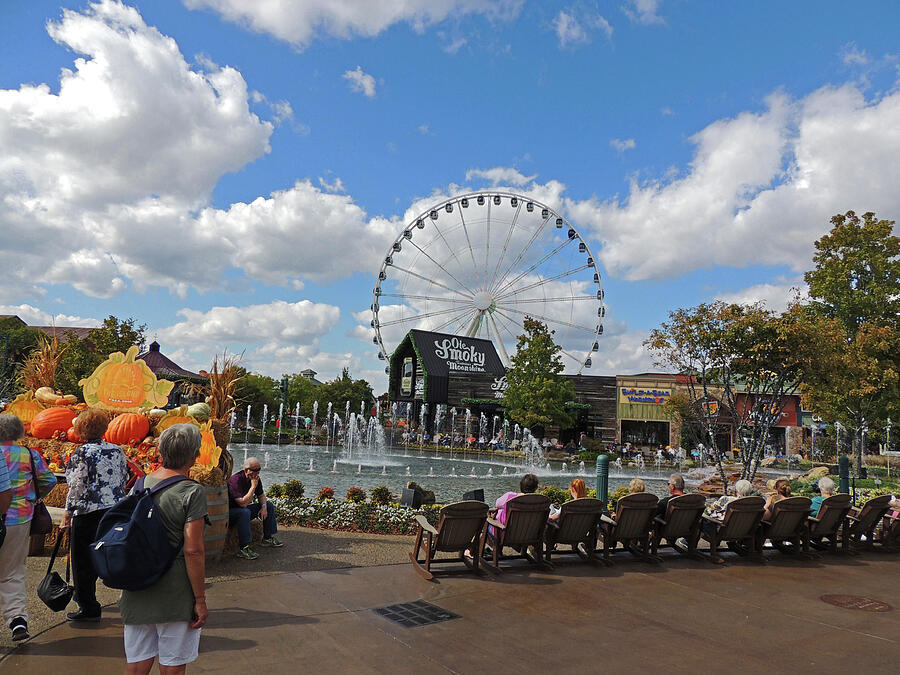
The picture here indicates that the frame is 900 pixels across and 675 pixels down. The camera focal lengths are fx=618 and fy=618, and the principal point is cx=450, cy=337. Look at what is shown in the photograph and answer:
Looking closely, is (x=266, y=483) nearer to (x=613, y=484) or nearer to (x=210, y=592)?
(x=210, y=592)

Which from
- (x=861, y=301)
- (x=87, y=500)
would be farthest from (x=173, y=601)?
(x=861, y=301)

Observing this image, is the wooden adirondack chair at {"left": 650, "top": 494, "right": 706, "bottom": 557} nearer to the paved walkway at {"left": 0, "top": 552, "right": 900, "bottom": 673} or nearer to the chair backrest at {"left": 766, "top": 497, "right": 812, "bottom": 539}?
the paved walkway at {"left": 0, "top": 552, "right": 900, "bottom": 673}

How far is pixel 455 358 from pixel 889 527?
132 ft

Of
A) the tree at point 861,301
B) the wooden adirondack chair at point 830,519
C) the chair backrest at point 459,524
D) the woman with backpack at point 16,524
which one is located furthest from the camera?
the tree at point 861,301

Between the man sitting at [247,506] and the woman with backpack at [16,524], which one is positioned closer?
the woman with backpack at [16,524]

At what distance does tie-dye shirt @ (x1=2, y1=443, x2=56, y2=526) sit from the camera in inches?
157

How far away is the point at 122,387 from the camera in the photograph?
747 cm

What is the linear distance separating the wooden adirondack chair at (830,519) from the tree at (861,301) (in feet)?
41.9

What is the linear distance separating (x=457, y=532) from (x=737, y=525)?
11.9 ft

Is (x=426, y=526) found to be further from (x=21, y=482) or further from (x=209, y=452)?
(x=21, y=482)

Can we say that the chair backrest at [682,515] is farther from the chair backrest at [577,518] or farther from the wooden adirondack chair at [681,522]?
the chair backrest at [577,518]

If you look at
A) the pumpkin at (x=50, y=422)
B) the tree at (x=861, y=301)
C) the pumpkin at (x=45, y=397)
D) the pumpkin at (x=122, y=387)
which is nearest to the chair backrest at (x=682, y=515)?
the pumpkin at (x=122, y=387)

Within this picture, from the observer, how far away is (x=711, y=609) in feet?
17.7

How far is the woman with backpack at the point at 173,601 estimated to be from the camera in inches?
107
